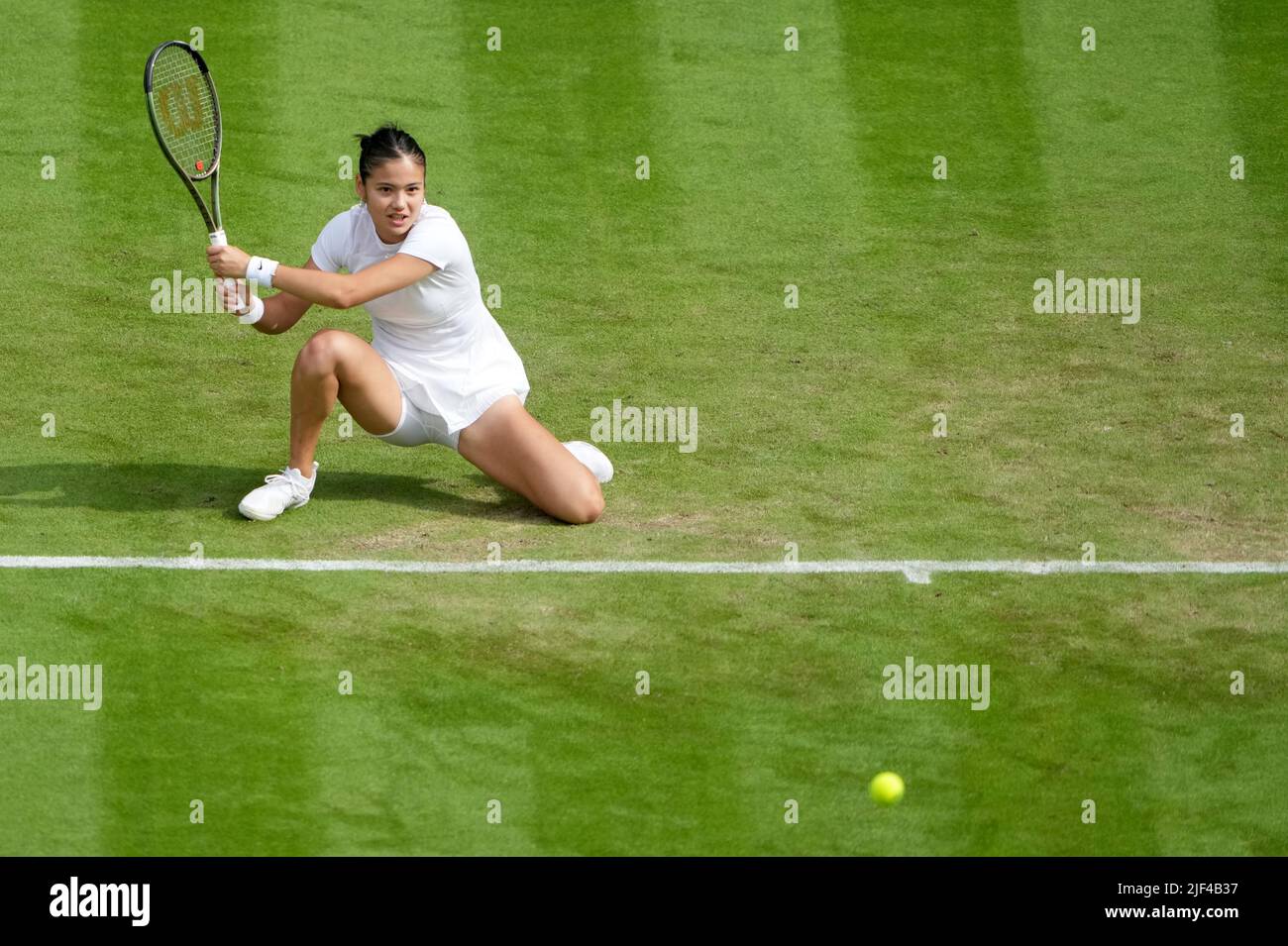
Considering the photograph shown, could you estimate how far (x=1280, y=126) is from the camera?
14.1 m

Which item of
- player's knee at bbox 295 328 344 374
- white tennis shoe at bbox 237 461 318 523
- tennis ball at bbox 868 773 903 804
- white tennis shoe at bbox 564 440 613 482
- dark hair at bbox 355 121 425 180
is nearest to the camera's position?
tennis ball at bbox 868 773 903 804

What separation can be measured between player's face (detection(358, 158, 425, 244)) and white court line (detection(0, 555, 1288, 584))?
1.67m

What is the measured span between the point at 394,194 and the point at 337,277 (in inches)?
22.4

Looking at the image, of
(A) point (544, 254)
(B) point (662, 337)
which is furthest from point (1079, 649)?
(A) point (544, 254)

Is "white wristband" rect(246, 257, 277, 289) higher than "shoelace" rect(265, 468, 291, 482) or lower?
higher

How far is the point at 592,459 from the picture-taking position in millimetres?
9539

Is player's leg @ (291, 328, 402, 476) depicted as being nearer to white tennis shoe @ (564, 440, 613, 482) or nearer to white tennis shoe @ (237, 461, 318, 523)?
white tennis shoe @ (237, 461, 318, 523)

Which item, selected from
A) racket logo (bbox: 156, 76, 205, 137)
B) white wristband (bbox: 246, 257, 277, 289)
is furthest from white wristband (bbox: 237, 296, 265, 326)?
racket logo (bbox: 156, 76, 205, 137)

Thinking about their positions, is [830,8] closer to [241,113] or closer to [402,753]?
[241,113]

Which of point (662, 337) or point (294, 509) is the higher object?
point (662, 337)

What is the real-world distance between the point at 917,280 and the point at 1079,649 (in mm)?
4824

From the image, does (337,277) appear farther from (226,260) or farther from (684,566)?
(684,566)

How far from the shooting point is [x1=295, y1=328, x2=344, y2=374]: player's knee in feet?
29.1

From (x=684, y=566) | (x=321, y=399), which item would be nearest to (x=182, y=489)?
(x=321, y=399)
